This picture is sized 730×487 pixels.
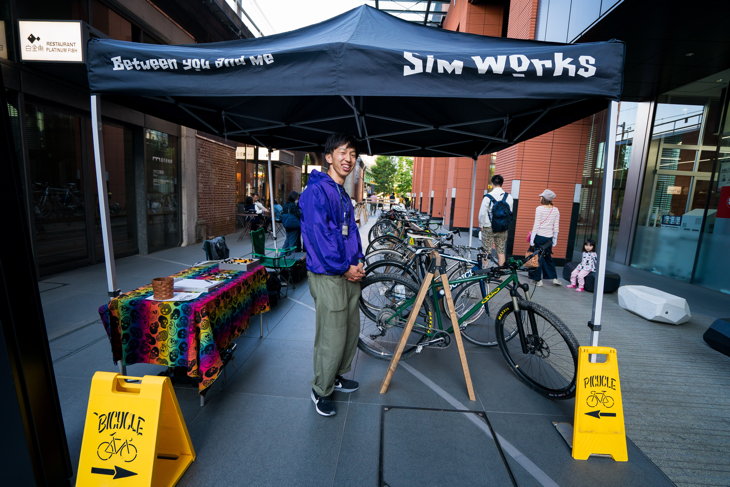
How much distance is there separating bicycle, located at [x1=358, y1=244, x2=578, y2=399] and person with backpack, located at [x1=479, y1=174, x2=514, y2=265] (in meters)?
2.85

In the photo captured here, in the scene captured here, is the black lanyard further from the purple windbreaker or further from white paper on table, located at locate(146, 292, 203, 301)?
white paper on table, located at locate(146, 292, 203, 301)

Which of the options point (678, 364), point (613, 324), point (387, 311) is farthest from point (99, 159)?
point (613, 324)

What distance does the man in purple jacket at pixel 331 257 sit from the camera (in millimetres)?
2623

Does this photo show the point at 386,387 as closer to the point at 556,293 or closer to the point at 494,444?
the point at 494,444

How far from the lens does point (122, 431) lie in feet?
6.46

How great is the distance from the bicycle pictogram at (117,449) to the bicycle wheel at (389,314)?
2.24 metres

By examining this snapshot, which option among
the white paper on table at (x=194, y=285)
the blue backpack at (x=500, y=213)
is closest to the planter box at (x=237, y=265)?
the white paper on table at (x=194, y=285)

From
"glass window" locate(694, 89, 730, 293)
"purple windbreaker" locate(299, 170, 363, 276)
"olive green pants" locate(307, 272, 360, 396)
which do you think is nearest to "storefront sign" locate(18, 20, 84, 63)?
"purple windbreaker" locate(299, 170, 363, 276)

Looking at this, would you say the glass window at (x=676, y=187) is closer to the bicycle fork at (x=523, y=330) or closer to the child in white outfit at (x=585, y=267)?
the child in white outfit at (x=585, y=267)

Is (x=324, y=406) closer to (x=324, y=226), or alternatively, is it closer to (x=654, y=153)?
(x=324, y=226)

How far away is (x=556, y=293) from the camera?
22.2 ft

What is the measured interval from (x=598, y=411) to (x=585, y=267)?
5311 mm

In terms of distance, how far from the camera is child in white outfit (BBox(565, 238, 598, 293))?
270 inches

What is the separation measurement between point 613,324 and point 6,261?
21.5 feet
